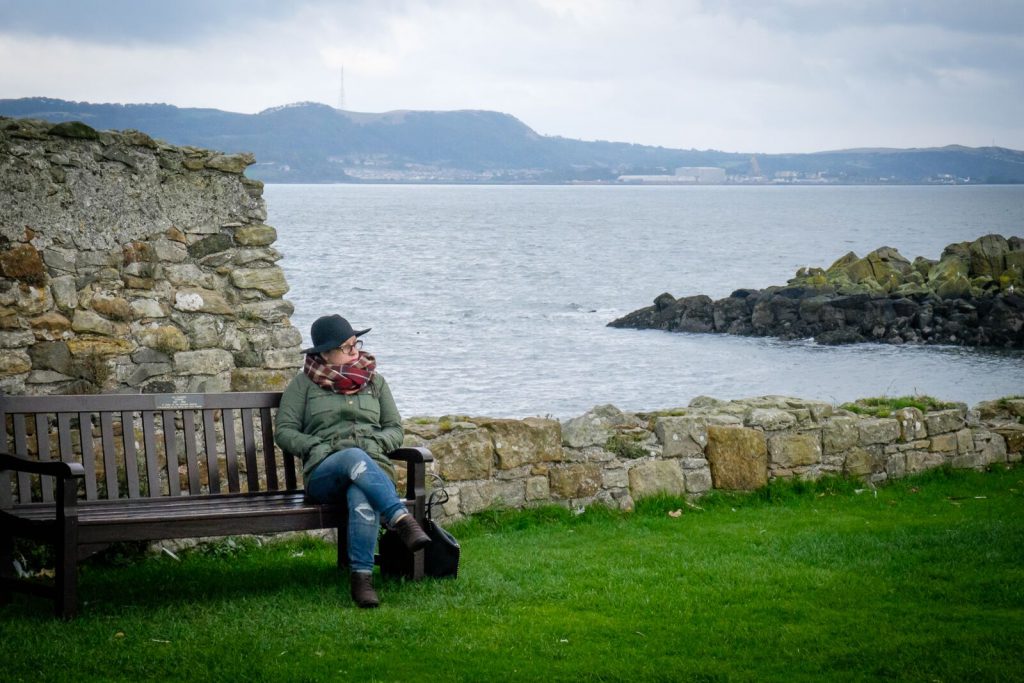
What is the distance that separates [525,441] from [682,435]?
3.82 feet

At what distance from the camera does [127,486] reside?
578 cm

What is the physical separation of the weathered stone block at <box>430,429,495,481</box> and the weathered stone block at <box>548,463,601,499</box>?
465mm

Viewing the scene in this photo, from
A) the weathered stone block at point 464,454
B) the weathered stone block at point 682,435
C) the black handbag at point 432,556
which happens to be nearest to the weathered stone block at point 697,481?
the weathered stone block at point 682,435

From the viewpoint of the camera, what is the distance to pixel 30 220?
20.8 ft

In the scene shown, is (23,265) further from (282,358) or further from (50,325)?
(282,358)

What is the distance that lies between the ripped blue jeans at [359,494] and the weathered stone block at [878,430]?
4.06 m

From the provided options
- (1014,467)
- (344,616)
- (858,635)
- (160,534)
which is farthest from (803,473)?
(160,534)

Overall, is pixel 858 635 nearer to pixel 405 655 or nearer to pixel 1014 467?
pixel 405 655

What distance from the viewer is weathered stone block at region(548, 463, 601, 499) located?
7371 mm

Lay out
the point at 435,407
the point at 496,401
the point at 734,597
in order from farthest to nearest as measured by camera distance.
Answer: the point at 496,401 → the point at 435,407 → the point at 734,597

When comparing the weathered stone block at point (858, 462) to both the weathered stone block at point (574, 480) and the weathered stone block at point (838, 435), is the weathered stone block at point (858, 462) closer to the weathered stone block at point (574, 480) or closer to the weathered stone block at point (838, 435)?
the weathered stone block at point (838, 435)

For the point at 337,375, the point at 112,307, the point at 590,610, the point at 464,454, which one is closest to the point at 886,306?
the point at 464,454

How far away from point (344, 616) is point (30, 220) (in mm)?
2955

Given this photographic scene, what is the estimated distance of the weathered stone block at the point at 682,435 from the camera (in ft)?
25.3
